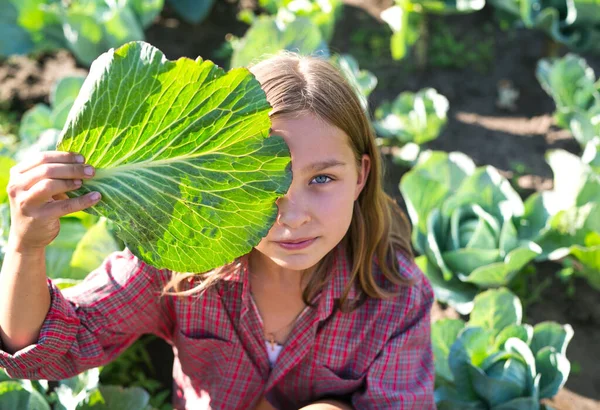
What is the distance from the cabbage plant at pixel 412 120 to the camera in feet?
11.2

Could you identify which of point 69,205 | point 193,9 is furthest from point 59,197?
point 193,9

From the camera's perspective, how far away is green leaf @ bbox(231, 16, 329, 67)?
3.35 metres

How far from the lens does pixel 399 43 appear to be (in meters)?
3.70

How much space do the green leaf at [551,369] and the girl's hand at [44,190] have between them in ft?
5.13

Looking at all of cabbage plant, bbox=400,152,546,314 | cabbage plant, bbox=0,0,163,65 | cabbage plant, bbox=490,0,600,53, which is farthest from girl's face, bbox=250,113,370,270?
cabbage plant, bbox=490,0,600,53

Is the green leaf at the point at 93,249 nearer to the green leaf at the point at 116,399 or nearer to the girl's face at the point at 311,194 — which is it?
the green leaf at the point at 116,399

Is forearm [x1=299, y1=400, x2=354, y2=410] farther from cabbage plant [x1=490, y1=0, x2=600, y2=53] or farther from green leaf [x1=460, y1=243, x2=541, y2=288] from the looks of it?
cabbage plant [x1=490, y1=0, x2=600, y2=53]

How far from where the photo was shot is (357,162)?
6.08 feet

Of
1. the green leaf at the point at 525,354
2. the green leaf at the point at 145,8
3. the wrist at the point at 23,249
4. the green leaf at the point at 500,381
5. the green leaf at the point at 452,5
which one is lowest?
the green leaf at the point at 500,381

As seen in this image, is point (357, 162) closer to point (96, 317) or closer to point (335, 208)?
point (335, 208)

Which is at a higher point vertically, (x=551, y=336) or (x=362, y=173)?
(x=362, y=173)

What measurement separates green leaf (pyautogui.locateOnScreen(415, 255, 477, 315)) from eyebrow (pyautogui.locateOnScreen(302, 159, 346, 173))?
1173 mm

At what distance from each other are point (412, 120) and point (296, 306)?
166cm

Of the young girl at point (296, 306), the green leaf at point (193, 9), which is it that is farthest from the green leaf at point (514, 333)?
the green leaf at point (193, 9)
